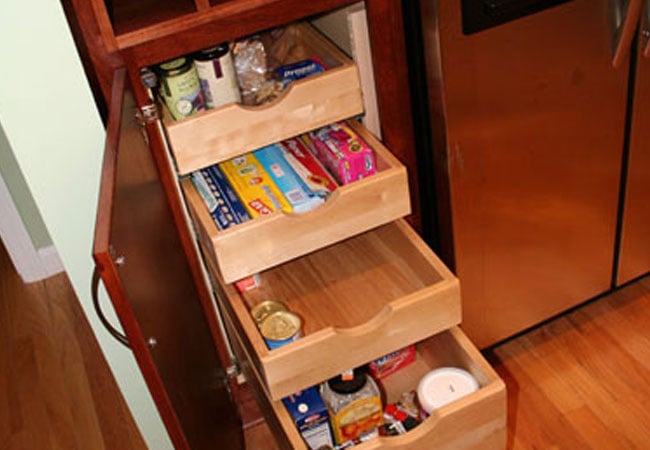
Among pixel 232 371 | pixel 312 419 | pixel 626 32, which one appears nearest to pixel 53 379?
pixel 232 371

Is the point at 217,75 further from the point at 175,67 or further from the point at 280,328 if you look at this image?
the point at 280,328

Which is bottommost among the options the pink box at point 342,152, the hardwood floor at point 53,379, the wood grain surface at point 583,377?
the hardwood floor at point 53,379

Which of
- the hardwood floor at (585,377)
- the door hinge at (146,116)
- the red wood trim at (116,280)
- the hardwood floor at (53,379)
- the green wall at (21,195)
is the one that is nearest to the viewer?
the red wood trim at (116,280)

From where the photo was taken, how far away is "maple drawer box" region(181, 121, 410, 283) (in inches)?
59.5

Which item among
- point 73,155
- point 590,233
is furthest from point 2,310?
point 590,233

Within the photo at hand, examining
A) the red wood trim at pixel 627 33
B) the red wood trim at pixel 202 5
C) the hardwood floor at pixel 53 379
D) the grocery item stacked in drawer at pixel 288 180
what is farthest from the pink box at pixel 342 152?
the hardwood floor at pixel 53 379

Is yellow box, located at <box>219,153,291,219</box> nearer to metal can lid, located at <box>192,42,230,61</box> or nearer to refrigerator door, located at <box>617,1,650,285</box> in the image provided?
metal can lid, located at <box>192,42,230,61</box>

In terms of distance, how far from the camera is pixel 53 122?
1.42 metres

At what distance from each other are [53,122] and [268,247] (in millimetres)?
417

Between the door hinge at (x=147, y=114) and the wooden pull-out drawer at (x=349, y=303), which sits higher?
the door hinge at (x=147, y=114)

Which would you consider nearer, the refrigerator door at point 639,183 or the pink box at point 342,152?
the pink box at point 342,152

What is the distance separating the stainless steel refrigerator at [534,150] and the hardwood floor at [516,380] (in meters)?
0.08

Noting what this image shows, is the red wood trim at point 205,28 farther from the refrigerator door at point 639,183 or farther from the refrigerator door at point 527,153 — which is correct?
the refrigerator door at point 639,183

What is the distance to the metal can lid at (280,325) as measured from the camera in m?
1.56
